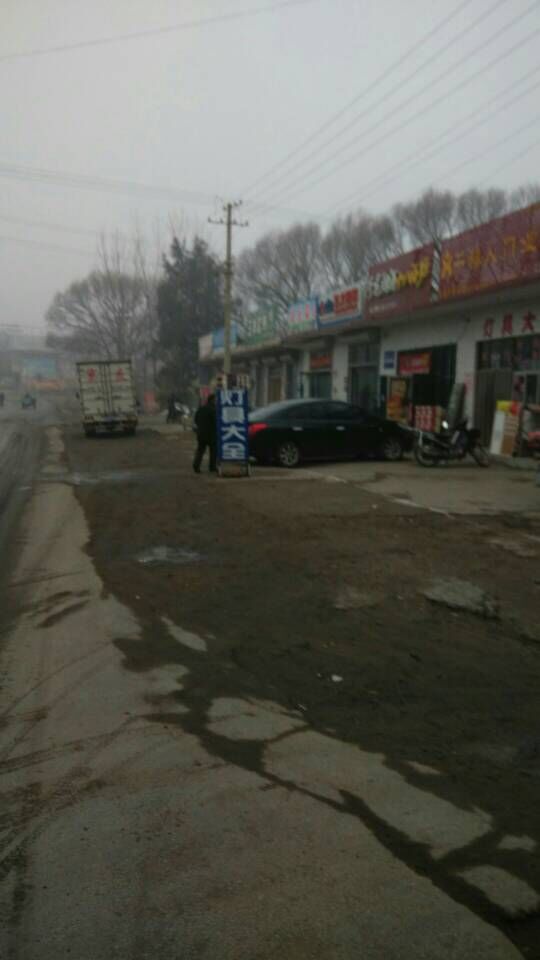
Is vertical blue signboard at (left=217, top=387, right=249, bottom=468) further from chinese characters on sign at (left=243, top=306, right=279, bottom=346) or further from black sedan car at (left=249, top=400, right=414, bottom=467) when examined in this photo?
chinese characters on sign at (left=243, top=306, right=279, bottom=346)

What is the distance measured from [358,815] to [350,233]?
5902 centimetres

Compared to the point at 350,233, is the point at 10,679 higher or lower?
lower

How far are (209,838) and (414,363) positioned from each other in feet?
74.3

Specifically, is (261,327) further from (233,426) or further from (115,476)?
(233,426)

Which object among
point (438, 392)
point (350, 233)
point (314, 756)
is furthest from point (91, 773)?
point (350, 233)

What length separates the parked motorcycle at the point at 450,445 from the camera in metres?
17.8

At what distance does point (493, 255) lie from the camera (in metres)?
17.9

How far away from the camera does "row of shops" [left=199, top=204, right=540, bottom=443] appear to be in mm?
17953

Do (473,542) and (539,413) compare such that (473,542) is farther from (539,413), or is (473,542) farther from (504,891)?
(539,413)

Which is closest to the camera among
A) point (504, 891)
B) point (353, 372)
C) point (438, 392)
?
point (504, 891)

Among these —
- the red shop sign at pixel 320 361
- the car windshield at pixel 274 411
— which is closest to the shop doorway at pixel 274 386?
the red shop sign at pixel 320 361

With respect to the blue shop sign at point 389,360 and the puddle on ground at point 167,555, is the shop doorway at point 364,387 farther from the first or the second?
the puddle on ground at point 167,555

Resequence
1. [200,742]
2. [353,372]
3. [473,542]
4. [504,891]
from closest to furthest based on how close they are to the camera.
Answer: [504,891] < [200,742] < [473,542] < [353,372]

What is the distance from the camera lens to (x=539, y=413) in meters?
17.6
